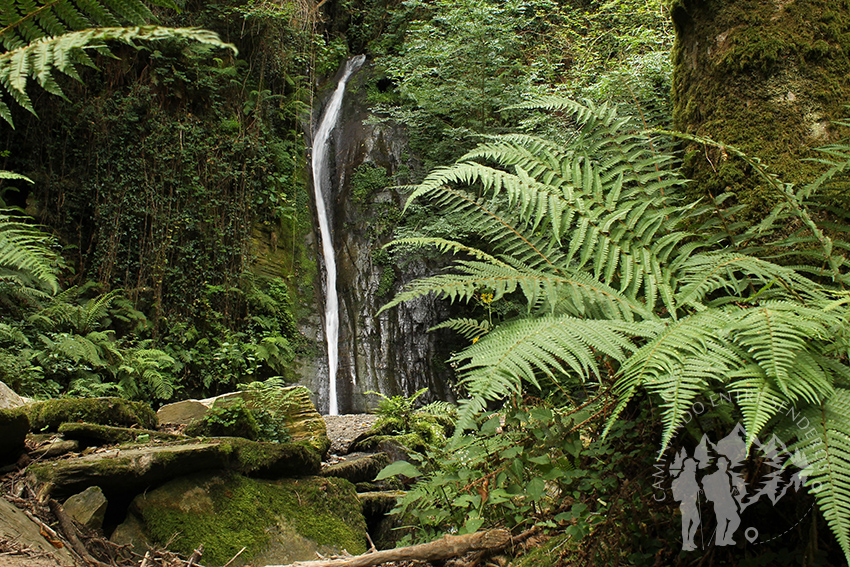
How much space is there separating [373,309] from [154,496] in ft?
22.0

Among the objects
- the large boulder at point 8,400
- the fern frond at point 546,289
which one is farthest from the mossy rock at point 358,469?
the fern frond at point 546,289

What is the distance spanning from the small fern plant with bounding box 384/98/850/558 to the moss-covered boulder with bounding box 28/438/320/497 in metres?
1.86

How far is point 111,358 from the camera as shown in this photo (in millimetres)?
6062

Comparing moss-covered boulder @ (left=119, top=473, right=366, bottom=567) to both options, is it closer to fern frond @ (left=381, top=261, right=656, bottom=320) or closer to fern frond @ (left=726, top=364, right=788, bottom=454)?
fern frond @ (left=381, top=261, right=656, bottom=320)

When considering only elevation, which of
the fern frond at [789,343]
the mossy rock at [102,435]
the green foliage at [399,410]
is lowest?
the green foliage at [399,410]

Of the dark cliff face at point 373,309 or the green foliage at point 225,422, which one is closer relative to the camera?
the green foliage at point 225,422

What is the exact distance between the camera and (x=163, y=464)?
8.57 feet

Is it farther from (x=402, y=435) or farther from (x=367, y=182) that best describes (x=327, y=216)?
(x=402, y=435)

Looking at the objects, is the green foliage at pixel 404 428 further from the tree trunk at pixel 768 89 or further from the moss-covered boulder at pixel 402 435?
the tree trunk at pixel 768 89

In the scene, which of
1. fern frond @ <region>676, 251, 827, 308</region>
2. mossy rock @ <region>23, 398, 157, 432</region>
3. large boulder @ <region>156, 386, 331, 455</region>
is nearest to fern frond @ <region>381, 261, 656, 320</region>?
fern frond @ <region>676, 251, 827, 308</region>

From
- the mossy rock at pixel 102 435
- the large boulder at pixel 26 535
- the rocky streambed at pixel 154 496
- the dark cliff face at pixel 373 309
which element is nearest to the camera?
the large boulder at pixel 26 535

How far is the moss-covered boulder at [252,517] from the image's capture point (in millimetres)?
2527

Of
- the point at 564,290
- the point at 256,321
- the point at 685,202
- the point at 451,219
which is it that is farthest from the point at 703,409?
the point at 256,321

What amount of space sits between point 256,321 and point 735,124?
25.9ft
